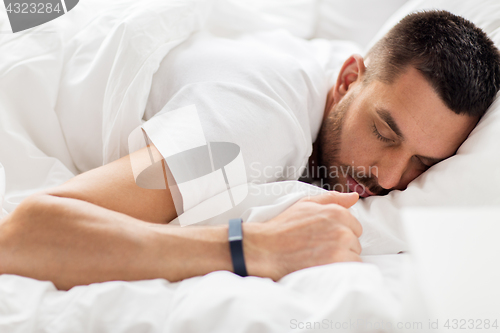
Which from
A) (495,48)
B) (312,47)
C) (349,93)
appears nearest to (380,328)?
(349,93)

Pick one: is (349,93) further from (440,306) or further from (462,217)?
(440,306)

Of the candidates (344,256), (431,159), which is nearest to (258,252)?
(344,256)

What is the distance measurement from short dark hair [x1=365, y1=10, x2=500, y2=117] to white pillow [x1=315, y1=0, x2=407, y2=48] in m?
0.49

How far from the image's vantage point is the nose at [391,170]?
2.93 feet

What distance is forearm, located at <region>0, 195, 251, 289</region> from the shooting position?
0.64m

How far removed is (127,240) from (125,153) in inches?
11.6

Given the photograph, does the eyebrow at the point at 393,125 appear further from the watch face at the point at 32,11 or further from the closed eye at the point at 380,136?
the watch face at the point at 32,11

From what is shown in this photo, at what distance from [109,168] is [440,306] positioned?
0.63m

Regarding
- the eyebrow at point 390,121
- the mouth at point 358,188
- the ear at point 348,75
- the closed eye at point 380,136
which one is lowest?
the mouth at point 358,188

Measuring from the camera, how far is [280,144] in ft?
2.87

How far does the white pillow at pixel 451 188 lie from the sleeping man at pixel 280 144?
0.05 m

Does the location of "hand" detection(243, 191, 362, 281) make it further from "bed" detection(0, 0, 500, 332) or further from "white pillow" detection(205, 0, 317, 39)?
"white pillow" detection(205, 0, 317, 39)

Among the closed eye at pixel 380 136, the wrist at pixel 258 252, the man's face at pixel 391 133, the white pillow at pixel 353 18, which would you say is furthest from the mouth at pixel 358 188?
the white pillow at pixel 353 18

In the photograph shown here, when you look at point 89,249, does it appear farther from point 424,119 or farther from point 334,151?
point 424,119
